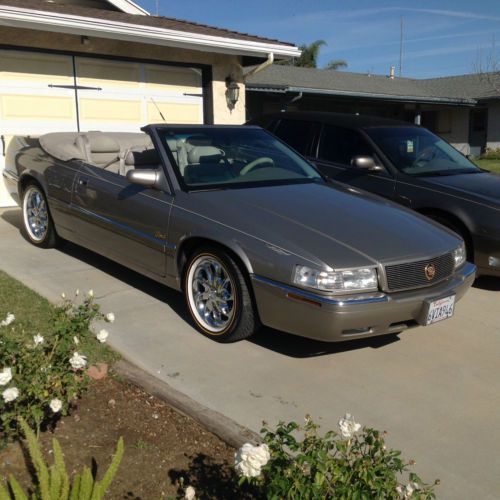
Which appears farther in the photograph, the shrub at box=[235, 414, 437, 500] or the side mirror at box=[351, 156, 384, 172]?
the side mirror at box=[351, 156, 384, 172]

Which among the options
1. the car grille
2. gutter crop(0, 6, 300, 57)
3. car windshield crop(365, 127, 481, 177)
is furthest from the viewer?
gutter crop(0, 6, 300, 57)

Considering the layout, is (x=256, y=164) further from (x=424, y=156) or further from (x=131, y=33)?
Result: (x=131, y=33)

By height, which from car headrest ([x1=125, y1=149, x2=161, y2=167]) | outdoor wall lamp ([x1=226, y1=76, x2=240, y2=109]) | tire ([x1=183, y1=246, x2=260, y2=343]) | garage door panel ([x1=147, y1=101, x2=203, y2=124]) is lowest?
tire ([x1=183, y1=246, x2=260, y2=343])

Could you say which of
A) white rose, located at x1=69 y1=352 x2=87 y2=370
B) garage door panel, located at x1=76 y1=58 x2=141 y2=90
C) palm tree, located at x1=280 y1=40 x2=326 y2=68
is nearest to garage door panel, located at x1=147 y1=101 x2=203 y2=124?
garage door panel, located at x1=76 y1=58 x2=141 y2=90

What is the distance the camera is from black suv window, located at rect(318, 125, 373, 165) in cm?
696

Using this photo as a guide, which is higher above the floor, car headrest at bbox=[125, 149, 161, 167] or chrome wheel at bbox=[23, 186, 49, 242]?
car headrest at bbox=[125, 149, 161, 167]

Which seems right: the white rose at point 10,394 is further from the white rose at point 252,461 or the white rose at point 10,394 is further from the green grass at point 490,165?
the green grass at point 490,165

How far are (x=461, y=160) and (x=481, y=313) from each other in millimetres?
2640

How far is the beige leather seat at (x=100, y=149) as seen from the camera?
6.26m

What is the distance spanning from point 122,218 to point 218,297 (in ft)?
4.30

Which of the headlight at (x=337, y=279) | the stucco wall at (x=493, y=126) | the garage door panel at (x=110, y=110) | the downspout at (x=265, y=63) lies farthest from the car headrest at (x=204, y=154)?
the stucco wall at (x=493, y=126)

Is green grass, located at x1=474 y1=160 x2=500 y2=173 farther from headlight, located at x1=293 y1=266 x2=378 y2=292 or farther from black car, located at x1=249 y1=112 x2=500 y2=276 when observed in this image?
headlight, located at x1=293 y1=266 x2=378 y2=292

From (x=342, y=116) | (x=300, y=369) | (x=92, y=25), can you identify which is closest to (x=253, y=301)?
(x=300, y=369)

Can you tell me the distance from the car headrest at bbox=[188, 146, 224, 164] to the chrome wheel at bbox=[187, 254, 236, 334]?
3.49ft
